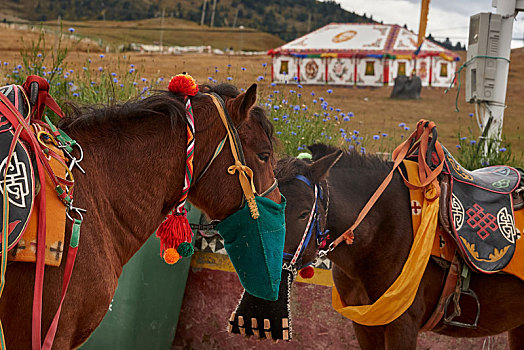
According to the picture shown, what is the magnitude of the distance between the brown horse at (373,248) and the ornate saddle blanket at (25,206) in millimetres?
1295

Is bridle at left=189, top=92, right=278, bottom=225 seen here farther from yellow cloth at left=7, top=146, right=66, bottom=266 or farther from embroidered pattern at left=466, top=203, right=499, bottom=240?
embroidered pattern at left=466, top=203, right=499, bottom=240

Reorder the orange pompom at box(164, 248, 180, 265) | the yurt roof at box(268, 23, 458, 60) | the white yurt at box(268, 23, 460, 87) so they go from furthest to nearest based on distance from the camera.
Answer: the yurt roof at box(268, 23, 458, 60), the white yurt at box(268, 23, 460, 87), the orange pompom at box(164, 248, 180, 265)

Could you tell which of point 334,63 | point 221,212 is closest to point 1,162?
point 221,212

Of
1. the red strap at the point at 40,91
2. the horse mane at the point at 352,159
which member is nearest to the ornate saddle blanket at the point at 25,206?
the red strap at the point at 40,91

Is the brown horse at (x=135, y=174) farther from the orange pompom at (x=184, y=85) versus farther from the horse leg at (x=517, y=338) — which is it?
the horse leg at (x=517, y=338)

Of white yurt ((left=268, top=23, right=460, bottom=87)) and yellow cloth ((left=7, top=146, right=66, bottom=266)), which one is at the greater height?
white yurt ((left=268, top=23, right=460, bottom=87))

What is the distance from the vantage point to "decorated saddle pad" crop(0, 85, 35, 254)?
1.50 m

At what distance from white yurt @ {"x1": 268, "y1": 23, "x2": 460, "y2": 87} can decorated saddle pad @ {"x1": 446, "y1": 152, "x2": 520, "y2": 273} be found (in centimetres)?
1725

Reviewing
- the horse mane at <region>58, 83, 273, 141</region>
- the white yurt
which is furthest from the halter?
the white yurt

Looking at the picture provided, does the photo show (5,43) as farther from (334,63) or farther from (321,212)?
(321,212)

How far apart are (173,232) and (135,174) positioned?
0.88 ft

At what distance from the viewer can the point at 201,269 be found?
4.36 metres

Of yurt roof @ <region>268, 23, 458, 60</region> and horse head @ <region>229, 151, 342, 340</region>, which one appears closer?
horse head @ <region>229, 151, 342, 340</region>

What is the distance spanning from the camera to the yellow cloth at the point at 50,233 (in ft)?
5.07
